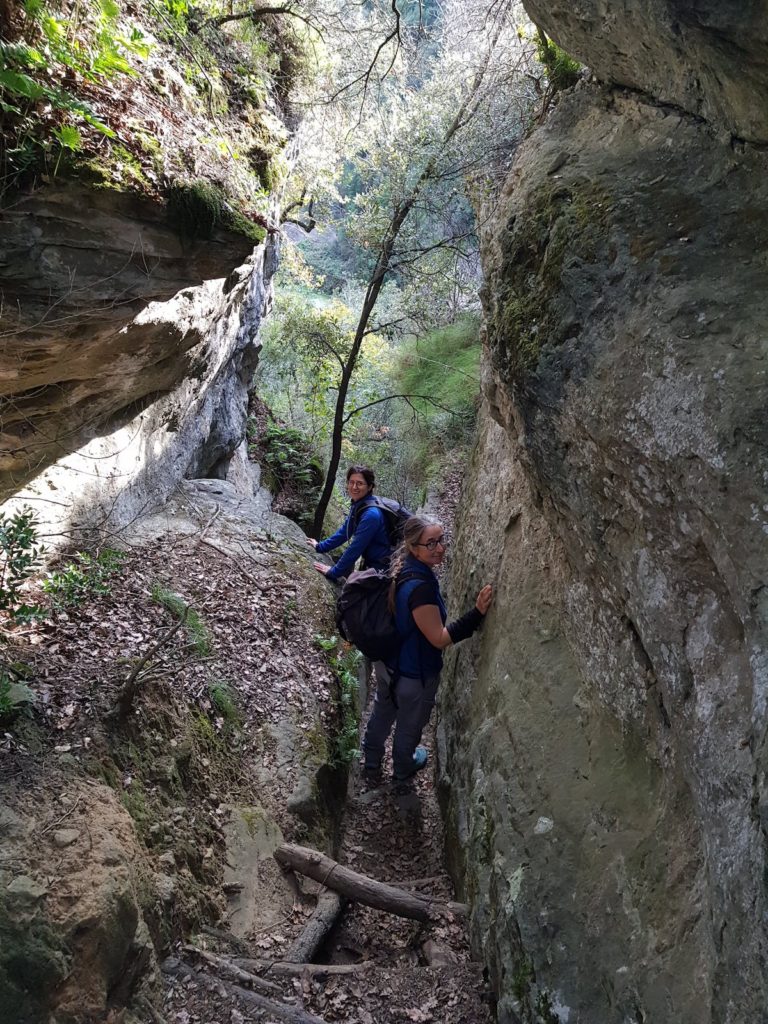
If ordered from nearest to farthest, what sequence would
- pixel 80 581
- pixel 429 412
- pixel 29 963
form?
pixel 29 963 < pixel 80 581 < pixel 429 412

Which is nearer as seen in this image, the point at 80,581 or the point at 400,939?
the point at 400,939

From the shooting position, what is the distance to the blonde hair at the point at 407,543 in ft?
18.6

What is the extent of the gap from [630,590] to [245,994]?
10.3 feet

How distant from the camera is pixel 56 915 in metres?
3.21

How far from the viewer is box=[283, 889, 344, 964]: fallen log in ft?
14.4

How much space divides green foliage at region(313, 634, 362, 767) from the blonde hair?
5.88 feet

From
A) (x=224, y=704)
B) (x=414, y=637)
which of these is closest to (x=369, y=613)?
(x=414, y=637)

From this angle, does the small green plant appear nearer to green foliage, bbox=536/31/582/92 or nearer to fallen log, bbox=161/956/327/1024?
fallen log, bbox=161/956/327/1024

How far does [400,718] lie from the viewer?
622 cm

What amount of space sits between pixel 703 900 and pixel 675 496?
5.61 ft

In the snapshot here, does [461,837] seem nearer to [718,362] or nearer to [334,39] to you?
[718,362]

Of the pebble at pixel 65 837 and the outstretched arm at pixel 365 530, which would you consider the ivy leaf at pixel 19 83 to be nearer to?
the pebble at pixel 65 837

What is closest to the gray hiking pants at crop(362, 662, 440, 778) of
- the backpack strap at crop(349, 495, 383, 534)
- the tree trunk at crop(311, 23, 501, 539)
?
the backpack strap at crop(349, 495, 383, 534)

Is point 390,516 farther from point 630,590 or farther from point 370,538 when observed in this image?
point 630,590
